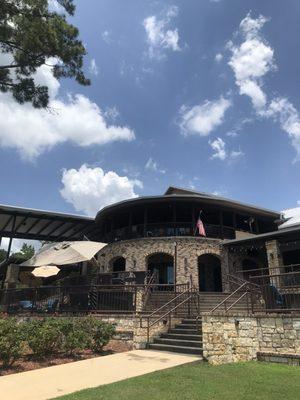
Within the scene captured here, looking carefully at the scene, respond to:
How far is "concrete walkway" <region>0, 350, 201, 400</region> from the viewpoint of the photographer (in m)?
6.71

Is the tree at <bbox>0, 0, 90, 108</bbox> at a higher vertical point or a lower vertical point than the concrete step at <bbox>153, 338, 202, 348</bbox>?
higher

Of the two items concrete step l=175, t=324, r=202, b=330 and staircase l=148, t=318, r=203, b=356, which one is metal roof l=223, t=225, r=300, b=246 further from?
concrete step l=175, t=324, r=202, b=330

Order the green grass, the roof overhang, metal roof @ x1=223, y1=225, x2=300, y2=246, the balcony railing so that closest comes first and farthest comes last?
1. the green grass
2. metal roof @ x1=223, y1=225, x2=300, y2=246
3. the roof overhang
4. the balcony railing

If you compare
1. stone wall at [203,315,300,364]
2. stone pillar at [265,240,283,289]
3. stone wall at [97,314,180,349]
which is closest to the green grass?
stone wall at [203,315,300,364]

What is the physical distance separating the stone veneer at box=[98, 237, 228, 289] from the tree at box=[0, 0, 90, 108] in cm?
1113

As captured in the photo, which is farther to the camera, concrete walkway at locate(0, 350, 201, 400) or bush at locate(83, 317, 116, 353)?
bush at locate(83, 317, 116, 353)

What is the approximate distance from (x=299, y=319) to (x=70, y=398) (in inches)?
248

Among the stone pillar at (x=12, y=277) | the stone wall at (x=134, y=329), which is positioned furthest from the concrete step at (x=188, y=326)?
the stone pillar at (x=12, y=277)

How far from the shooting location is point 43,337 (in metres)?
9.62

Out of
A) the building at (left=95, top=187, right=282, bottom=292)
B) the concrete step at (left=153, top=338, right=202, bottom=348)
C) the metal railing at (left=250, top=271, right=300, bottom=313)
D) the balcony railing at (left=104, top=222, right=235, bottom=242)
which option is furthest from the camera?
the balcony railing at (left=104, top=222, right=235, bottom=242)

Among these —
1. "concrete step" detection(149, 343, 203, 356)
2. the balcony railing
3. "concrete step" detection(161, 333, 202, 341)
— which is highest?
the balcony railing

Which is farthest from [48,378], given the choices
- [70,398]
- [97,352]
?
[97,352]

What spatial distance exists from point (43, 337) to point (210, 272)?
16.2 metres

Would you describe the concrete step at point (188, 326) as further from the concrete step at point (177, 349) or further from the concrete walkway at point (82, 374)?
the concrete walkway at point (82, 374)
